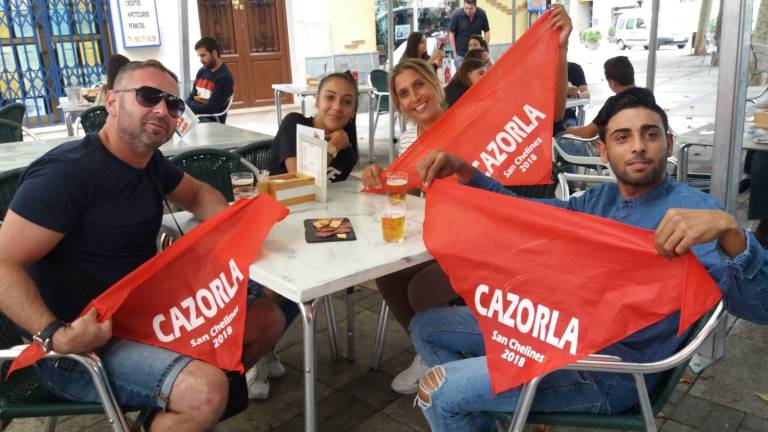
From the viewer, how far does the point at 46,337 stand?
1658mm

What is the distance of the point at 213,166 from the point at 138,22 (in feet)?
27.8

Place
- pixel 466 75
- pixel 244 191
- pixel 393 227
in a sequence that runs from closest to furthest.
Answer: pixel 393 227 < pixel 244 191 < pixel 466 75

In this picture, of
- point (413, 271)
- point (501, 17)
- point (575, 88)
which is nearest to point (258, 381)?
point (413, 271)

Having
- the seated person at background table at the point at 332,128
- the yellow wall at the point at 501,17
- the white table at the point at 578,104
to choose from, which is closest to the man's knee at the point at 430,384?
the seated person at background table at the point at 332,128

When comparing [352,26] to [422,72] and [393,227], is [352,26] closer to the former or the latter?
[422,72]

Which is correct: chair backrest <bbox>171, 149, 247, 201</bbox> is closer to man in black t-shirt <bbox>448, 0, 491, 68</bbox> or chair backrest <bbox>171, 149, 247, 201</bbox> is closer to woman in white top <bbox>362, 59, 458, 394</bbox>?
woman in white top <bbox>362, 59, 458, 394</bbox>

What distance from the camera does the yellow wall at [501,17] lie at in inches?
645

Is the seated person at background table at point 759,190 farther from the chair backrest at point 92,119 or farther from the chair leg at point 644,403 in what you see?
the chair backrest at point 92,119

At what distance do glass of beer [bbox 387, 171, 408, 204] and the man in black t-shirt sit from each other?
27.2 feet

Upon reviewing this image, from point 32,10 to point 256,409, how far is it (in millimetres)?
9275

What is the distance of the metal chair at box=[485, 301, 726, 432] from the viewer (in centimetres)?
149

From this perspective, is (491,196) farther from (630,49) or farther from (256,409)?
(630,49)

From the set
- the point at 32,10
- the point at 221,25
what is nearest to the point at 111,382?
the point at 32,10

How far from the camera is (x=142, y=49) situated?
1063cm
